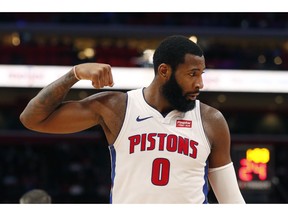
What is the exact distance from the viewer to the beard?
2838mm

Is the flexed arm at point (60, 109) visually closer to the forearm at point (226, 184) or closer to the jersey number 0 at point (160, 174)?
the jersey number 0 at point (160, 174)

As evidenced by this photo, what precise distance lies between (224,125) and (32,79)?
9385 mm

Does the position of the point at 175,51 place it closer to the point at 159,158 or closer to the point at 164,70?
the point at 164,70

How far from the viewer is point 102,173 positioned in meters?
13.0

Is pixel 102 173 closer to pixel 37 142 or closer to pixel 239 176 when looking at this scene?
pixel 37 142

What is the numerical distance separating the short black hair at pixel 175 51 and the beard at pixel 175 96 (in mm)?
70

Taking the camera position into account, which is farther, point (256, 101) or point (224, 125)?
point (256, 101)

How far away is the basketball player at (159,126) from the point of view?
2.78 meters

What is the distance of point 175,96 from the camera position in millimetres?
2850

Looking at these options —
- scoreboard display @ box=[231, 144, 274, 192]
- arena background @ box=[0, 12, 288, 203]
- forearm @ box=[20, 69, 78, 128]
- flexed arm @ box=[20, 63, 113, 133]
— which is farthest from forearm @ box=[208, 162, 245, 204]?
arena background @ box=[0, 12, 288, 203]

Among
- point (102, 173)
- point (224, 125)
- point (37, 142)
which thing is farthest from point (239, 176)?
point (224, 125)

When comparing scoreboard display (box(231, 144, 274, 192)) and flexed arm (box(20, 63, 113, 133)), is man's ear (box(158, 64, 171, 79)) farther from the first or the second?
scoreboard display (box(231, 144, 274, 192))

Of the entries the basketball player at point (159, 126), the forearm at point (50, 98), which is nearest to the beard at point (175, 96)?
the basketball player at point (159, 126)
